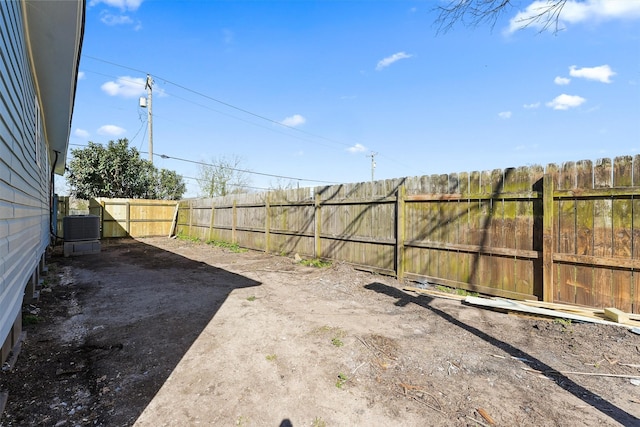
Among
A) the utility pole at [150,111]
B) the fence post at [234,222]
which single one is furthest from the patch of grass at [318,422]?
the utility pole at [150,111]

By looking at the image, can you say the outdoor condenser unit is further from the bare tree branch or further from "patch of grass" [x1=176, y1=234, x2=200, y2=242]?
the bare tree branch

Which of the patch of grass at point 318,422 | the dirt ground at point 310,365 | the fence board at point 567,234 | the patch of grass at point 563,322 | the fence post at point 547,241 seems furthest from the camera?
the fence post at point 547,241

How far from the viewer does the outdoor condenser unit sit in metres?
8.73

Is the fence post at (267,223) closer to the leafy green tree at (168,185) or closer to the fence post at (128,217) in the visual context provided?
the fence post at (128,217)

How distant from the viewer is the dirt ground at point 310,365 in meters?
1.94

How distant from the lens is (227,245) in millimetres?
10609

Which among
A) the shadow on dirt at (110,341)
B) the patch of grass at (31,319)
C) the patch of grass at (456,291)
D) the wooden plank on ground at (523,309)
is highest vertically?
the wooden plank on ground at (523,309)

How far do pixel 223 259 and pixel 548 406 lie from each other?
7.67m

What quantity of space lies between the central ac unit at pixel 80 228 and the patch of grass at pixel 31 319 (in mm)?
6428

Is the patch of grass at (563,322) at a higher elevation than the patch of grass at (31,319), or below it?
higher

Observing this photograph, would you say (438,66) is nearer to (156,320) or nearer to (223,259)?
(223,259)

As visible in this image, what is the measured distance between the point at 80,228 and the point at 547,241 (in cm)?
1153

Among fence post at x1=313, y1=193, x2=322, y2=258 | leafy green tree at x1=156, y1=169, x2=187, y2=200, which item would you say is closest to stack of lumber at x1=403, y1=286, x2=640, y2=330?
fence post at x1=313, y1=193, x2=322, y2=258

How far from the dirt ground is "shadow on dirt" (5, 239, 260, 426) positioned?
15mm
